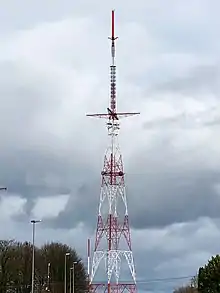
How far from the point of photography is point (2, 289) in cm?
18212

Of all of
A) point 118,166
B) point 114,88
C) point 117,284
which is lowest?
point 117,284

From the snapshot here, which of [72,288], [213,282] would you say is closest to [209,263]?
[213,282]

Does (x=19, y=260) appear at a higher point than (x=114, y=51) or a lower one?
lower

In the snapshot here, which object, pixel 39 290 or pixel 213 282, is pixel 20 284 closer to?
pixel 39 290

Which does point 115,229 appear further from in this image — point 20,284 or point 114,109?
point 20,284

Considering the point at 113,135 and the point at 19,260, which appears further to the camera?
the point at 19,260

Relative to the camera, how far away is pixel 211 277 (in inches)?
7530

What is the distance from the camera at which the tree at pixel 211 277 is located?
624ft

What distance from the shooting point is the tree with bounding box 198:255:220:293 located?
19025cm

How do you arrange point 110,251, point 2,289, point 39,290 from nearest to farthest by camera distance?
point 110,251 → point 2,289 → point 39,290

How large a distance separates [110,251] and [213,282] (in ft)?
204

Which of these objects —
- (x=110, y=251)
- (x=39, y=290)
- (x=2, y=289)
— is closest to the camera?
(x=110, y=251)

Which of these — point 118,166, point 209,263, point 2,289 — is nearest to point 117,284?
point 118,166

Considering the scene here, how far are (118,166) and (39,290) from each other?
66.8 m
